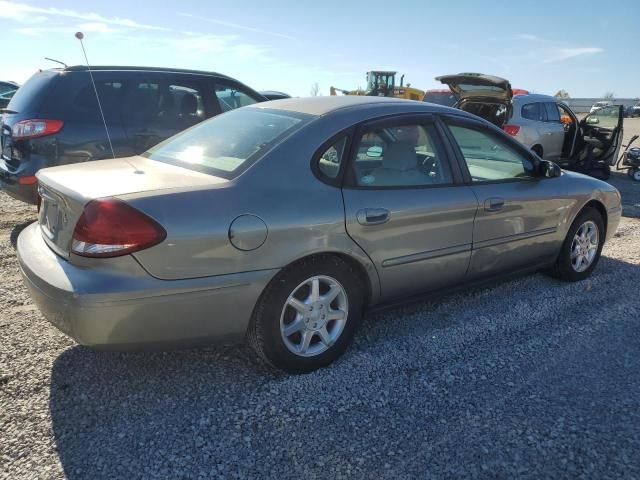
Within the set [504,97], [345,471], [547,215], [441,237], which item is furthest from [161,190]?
[504,97]

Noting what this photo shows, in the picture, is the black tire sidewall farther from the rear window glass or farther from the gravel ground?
the rear window glass

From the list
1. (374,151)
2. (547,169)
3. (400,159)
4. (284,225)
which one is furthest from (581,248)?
(284,225)

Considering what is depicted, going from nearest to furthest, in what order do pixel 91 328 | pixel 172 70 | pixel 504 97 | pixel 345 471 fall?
pixel 345 471, pixel 91 328, pixel 172 70, pixel 504 97

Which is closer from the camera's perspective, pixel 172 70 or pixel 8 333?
pixel 8 333

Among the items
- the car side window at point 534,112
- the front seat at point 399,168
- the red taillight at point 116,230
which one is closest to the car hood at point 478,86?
the car side window at point 534,112

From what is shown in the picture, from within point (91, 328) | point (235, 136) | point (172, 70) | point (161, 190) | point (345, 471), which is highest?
point (172, 70)

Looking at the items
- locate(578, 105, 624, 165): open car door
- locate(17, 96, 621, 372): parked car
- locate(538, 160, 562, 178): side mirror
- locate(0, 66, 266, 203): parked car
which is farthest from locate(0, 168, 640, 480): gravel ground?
locate(578, 105, 624, 165): open car door

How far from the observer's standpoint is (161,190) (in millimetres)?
2543

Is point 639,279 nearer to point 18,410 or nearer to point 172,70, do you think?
point 18,410

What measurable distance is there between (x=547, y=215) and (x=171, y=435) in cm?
319

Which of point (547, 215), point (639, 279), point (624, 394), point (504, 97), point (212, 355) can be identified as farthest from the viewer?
point (504, 97)

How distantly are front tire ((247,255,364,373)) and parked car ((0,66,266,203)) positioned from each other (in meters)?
3.44

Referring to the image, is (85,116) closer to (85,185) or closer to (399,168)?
(85,185)

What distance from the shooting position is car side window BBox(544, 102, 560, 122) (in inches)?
401
